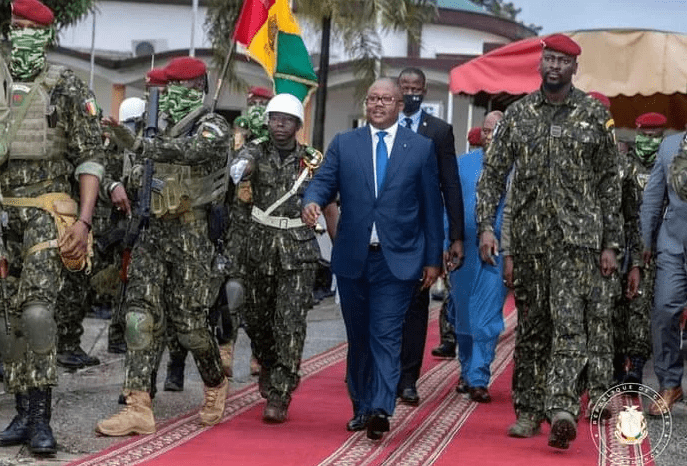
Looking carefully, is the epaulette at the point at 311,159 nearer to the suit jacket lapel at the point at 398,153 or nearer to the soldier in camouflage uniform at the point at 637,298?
the suit jacket lapel at the point at 398,153

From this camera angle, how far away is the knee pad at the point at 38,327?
794 cm

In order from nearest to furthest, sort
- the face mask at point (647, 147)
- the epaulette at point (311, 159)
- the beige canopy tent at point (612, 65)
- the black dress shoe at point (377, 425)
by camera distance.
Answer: the black dress shoe at point (377, 425), the epaulette at point (311, 159), the face mask at point (647, 147), the beige canopy tent at point (612, 65)

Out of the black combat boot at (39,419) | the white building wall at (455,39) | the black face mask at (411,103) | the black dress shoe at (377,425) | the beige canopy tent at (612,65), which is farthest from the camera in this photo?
the white building wall at (455,39)

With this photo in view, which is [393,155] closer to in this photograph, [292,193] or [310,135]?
[292,193]

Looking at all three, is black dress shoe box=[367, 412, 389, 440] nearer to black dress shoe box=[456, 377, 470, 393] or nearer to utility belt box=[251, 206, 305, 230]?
utility belt box=[251, 206, 305, 230]

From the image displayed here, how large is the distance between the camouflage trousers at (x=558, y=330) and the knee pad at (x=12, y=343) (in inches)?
110

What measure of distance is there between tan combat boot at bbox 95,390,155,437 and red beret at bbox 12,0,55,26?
7.16 feet

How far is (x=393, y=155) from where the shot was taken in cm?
905

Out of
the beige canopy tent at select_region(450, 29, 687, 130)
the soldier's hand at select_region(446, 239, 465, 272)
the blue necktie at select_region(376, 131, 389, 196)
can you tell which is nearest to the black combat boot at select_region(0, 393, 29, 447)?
the blue necktie at select_region(376, 131, 389, 196)

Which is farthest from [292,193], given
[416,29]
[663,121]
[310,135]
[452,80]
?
[310,135]

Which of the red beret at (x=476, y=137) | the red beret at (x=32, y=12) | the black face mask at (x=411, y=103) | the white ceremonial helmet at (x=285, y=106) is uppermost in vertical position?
the red beret at (x=32, y=12)

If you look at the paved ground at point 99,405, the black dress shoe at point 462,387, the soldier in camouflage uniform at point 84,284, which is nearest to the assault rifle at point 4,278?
the paved ground at point 99,405

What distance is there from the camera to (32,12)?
816cm

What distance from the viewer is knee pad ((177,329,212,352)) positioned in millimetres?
9078
